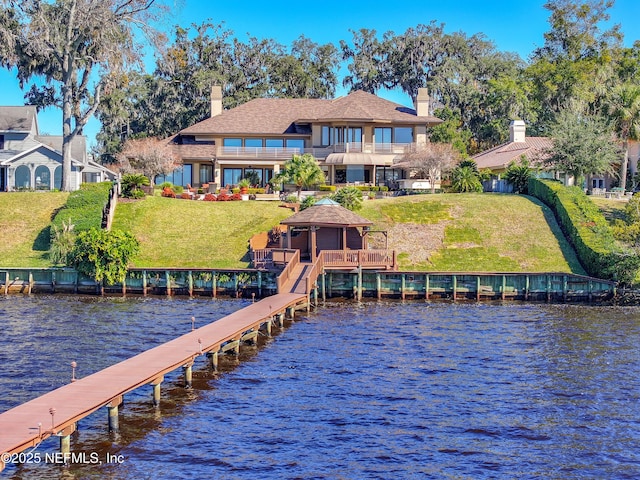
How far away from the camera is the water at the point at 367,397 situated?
22875 millimetres

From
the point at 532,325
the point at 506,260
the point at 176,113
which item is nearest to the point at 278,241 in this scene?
the point at 506,260

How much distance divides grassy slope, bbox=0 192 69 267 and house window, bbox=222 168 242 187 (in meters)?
17.7

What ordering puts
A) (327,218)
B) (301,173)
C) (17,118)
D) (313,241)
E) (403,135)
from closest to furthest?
1. (313,241)
2. (327,218)
3. (301,173)
4. (403,135)
5. (17,118)

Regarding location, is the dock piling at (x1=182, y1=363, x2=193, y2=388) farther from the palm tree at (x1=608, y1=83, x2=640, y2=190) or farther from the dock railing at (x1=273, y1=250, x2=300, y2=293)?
the palm tree at (x1=608, y1=83, x2=640, y2=190)

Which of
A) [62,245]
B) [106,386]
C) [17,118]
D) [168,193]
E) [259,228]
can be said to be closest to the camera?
[106,386]

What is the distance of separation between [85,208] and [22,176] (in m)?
16.6

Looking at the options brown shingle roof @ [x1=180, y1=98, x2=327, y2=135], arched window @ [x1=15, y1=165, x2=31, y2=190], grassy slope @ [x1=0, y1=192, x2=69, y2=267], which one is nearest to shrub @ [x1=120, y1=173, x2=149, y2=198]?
grassy slope @ [x1=0, y1=192, x2=69, y2=267]

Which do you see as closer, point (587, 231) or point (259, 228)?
point (587, 231)

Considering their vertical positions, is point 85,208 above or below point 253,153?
below

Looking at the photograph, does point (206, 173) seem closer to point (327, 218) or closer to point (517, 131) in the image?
point (517, 131)

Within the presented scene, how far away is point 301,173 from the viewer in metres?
70.2

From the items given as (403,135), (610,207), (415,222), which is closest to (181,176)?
(403,135)

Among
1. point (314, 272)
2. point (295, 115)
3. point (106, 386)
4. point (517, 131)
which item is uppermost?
point (295, 115)

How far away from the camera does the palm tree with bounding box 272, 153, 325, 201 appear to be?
70375 millimetres
